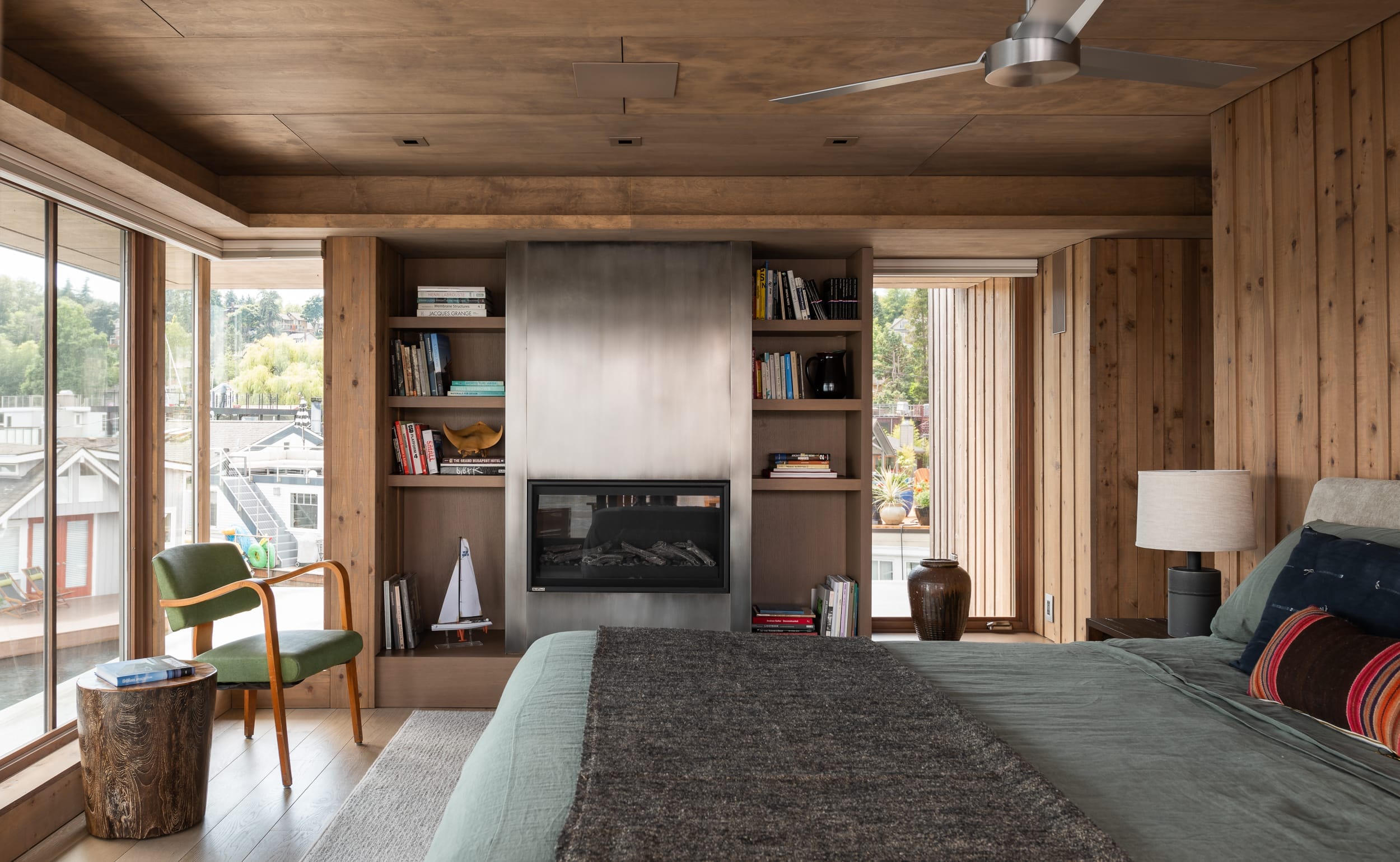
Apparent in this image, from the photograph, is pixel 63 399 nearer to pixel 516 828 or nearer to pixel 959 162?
pixel 516 828

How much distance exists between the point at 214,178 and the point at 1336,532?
446cm

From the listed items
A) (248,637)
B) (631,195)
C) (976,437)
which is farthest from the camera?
(976,437)

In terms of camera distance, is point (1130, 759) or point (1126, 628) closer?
point (1130, 759)

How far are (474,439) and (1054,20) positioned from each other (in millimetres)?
3371

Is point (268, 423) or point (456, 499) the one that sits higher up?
point (268, 423)

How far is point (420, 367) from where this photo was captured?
454cm

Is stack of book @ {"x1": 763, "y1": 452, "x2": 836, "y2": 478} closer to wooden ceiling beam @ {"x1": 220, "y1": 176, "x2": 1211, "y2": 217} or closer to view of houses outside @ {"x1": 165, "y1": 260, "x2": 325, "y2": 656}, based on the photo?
wooden ceiling beam @ {"x1": 220, "y1": 176, "x2": 1211, "y2": 217}

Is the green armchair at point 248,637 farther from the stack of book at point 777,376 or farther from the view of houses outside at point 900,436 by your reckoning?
the view of houses outside at point 900,436

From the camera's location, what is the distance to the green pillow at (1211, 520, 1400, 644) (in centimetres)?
245

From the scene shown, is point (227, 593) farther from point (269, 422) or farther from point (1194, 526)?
point (1194, 526)

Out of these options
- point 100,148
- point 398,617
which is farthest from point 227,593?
point 100,148

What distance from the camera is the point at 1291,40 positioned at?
2785 mm

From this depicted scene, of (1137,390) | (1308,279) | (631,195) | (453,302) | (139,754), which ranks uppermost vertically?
(631,195)

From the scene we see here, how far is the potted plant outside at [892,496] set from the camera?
289 inches
